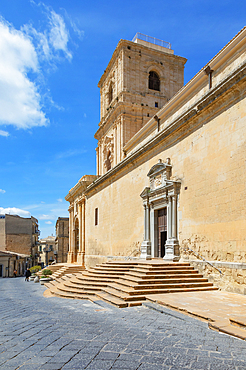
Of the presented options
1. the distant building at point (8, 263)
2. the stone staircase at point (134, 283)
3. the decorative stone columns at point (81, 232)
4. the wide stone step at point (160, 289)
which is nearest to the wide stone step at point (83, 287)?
the stone staircase at point (134, 283)

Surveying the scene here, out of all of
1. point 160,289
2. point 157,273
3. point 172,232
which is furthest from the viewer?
point 172,232

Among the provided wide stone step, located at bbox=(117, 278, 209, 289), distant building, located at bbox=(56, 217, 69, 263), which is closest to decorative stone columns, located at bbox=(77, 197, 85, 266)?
wide stone step, located at bbox=(117, 278, 209, 289)

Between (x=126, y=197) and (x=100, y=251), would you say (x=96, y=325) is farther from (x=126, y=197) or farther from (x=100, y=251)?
(x=100, y=251)

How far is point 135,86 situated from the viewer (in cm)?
2655

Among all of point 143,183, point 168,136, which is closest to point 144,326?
point 168,136

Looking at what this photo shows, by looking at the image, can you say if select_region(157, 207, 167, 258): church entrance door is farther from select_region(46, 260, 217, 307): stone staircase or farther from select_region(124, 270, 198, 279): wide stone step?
select_region(124, 270, 198, 279): wide stone step

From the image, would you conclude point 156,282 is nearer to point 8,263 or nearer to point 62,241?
point 8,263

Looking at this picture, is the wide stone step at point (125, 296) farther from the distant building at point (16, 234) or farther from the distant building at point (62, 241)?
the distant building at point (62, 241)

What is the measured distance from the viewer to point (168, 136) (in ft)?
40.7

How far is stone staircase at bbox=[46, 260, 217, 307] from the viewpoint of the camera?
7776 millimetres

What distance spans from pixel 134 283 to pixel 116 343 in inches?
175

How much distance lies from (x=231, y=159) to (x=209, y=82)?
719 centimetres

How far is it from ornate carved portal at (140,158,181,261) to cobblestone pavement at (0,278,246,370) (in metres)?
5.49

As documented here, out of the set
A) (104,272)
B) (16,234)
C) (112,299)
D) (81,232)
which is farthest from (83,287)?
(16,234)
